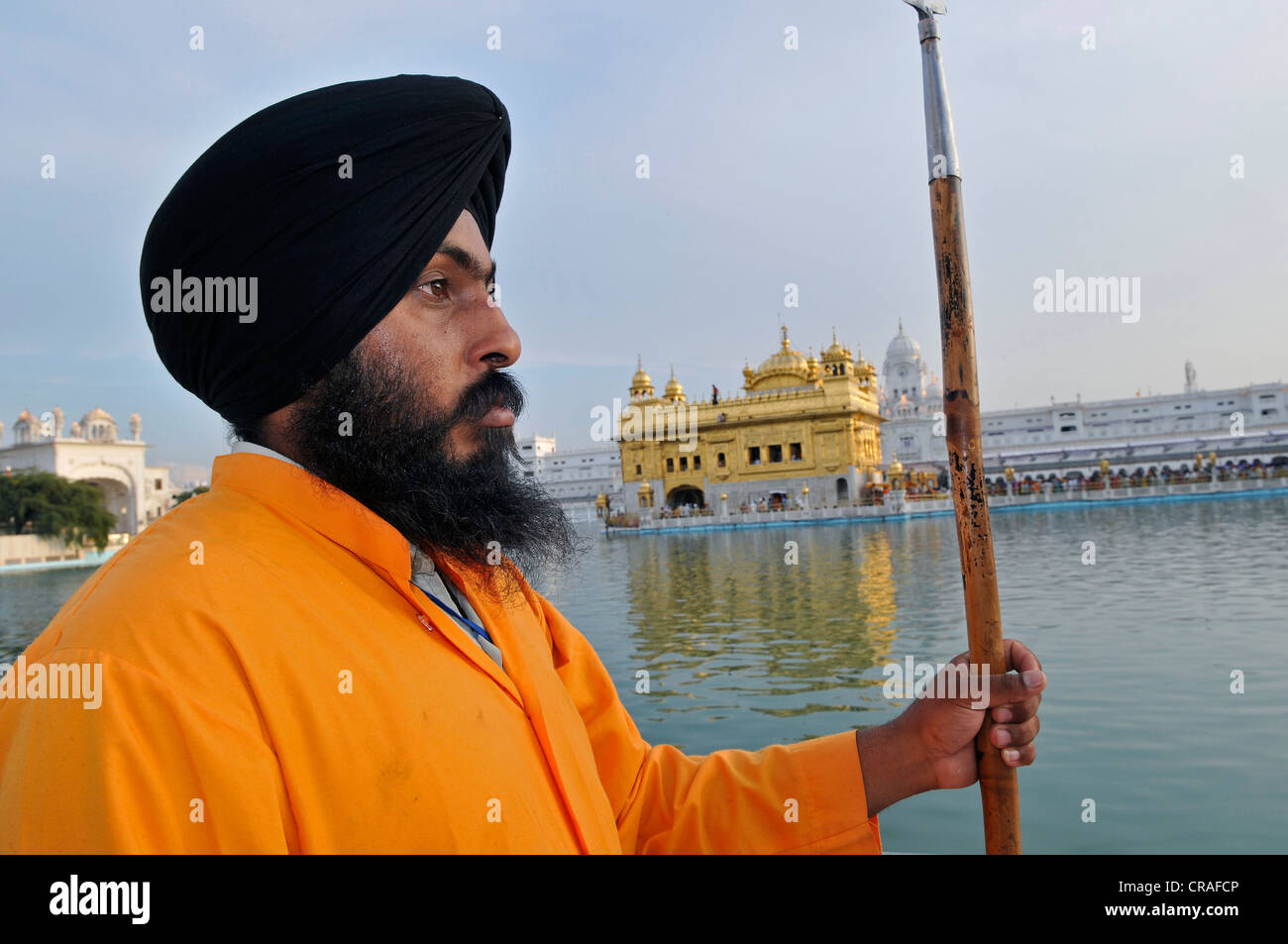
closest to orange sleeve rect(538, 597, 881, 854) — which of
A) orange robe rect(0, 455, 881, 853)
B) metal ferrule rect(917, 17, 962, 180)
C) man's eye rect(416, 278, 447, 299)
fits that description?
orange robe rect(0, 455, 881, 853)

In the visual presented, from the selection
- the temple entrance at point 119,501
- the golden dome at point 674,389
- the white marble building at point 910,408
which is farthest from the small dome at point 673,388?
the temple entrance at point 119,501

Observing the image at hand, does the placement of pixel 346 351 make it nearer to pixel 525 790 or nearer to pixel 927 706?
pixel 525 790

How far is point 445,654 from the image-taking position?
0.97 meters

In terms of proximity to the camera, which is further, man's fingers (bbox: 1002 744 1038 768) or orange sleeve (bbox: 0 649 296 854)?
man's fingers (bbox: 1002 744 1038 768)

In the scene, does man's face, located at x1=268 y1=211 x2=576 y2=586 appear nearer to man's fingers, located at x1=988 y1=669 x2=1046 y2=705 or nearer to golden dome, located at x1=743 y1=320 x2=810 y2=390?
man's fingers, located at x1=988 y1=669 x2=1046 y2=705

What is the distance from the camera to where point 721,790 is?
1368 mm

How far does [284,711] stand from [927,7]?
1.30 meters

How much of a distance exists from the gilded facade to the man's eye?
33.1m

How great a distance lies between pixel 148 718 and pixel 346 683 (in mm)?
187

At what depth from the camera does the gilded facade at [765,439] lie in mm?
35094

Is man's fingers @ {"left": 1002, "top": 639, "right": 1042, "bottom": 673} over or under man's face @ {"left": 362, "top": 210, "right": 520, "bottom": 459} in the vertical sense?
under

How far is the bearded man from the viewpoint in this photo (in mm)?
716

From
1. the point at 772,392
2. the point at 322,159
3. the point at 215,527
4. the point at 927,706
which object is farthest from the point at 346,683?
the point at 772,392
